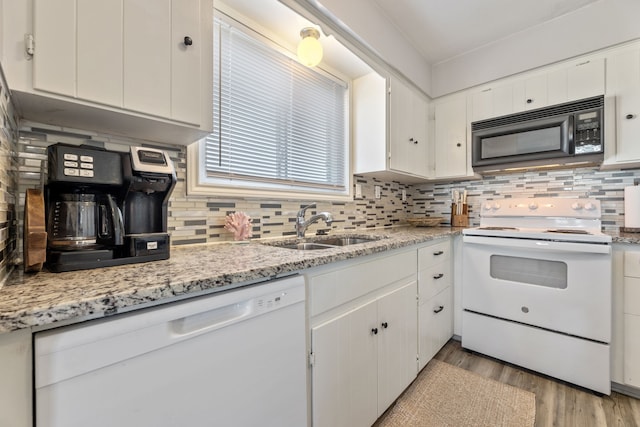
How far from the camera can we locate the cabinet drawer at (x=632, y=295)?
1.56 m

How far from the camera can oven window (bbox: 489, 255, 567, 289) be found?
1768 millimetres

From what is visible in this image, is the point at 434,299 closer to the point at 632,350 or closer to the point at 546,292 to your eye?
the point at 546,292

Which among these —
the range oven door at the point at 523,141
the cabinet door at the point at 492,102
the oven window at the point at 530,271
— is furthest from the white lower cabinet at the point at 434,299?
the cabinet door at the point at 492,102

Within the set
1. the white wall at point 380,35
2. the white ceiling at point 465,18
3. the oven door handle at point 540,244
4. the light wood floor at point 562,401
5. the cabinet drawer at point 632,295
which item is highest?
the white ceiling at point 465,18

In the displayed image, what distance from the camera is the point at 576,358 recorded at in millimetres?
1676

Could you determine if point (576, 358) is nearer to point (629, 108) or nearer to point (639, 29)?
point (629, 108)

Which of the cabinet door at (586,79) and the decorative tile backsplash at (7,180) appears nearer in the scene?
the decorative tile backsplash at (7,180)

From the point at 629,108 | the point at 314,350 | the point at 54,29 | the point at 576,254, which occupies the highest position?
the point at 629,108

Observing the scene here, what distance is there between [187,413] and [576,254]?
7.00 ft

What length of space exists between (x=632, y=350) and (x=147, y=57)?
2757mm

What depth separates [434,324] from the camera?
76.1 inches

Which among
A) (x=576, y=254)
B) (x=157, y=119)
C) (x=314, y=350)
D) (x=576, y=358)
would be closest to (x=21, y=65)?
(x=157, y=119)

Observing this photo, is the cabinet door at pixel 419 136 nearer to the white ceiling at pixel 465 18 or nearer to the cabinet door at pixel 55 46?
the white ceiling at pixel 465 18

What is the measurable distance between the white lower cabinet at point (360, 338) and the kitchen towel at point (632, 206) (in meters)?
1.49
